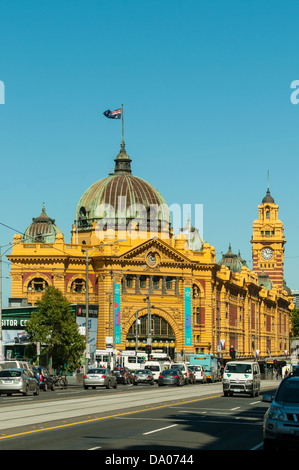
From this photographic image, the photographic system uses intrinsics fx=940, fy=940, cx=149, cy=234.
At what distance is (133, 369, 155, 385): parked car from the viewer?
7119 centimetres

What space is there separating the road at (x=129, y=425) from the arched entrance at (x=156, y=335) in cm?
7239

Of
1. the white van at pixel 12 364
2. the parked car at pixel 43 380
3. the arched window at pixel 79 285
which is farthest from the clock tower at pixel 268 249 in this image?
the white van at pixel 12 364

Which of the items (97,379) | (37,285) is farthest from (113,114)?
(97,379)

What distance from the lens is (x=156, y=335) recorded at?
114938 millimetres

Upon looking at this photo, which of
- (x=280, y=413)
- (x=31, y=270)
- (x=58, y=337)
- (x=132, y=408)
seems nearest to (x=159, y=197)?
(x=31, y=270)

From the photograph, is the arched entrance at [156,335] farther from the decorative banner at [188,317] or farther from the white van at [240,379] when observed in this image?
the white van at [240,379]

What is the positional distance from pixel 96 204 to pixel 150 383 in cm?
5358

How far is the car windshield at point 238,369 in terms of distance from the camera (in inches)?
1928

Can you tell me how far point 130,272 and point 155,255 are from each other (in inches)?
159

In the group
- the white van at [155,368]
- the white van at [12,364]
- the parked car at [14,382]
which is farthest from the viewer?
the white van at [155,368]

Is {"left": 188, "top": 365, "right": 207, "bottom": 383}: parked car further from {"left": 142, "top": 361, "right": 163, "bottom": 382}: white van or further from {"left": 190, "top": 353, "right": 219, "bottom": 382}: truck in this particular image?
{"left": 190, "top": 353, "right": 219, "bottom": 382}: truck

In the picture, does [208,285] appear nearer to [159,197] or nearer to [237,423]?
[159,197]

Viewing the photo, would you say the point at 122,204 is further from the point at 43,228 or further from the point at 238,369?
the point at 238,369

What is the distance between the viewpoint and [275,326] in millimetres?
187750
